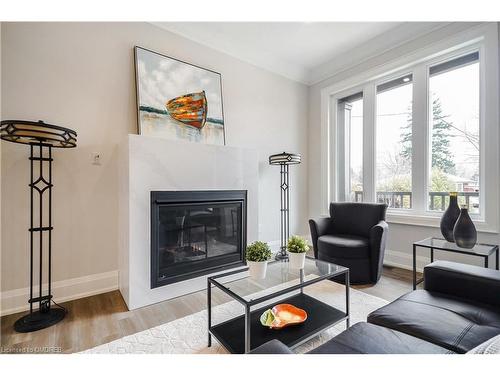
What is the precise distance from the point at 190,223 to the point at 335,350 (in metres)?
1.78

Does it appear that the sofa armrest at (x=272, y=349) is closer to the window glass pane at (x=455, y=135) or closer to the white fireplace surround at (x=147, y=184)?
the white fireplace surround at (x=147, y=184)

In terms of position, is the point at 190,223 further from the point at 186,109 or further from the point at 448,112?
the point at 448,112

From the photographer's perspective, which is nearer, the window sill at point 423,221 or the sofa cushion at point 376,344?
the sofa cushion at point 376,344

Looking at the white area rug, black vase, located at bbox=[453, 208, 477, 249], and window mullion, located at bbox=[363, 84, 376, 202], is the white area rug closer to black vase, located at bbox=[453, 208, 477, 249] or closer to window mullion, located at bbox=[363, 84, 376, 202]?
black vase, located at bbox=[453, 208, 477, 249]

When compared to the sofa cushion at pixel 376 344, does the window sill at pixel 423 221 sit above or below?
above

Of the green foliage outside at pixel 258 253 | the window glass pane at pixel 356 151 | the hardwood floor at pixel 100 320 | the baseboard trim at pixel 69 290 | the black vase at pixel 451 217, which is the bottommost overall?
the hardwood floor at pixel 100 320

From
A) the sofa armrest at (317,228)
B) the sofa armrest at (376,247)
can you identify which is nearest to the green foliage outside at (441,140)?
the sofa armrest at (376,247)

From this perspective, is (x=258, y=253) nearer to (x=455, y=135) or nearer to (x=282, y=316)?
(x=282, y=316)

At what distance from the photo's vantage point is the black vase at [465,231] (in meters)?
2.04

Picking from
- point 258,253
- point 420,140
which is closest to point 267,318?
point 258,253

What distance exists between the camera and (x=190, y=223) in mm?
2449

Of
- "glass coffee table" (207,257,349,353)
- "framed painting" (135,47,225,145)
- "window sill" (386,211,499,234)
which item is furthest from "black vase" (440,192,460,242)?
"framed painting" (135,47,225,145)

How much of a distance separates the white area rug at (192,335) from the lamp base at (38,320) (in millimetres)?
561
